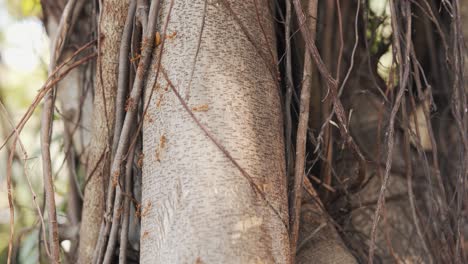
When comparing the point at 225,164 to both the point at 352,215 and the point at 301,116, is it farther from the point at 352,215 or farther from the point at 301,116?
the point at 352,215

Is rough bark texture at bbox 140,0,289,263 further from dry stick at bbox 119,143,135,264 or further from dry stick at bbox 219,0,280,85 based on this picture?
dry stick at bbox 119,143,135,264

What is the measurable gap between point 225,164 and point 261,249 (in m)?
0.15

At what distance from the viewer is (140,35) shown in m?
1.42

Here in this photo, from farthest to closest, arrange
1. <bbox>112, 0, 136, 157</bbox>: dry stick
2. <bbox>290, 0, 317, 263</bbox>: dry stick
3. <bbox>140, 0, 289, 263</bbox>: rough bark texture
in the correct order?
<bbox>112, 0, 136, 157</bbox>: dry stick, <bbox>290, 0, 317, 263</bbox>: dry stick, <bbox>140, 0, 289, 263</bbox>: rough bark texture

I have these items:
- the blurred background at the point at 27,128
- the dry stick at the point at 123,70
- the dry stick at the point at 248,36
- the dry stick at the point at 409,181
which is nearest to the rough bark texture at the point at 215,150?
the dry stick at the point at 248,36

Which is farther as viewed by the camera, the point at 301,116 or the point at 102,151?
the point at 102,151

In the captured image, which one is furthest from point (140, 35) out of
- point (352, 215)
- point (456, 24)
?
point (352, 215)

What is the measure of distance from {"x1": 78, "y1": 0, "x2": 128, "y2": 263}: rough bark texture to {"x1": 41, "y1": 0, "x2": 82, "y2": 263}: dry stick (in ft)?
0.35

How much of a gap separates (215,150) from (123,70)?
353mm

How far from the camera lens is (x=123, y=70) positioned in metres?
1.44

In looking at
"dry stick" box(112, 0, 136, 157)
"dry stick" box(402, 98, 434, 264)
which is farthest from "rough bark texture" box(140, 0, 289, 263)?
"dry stick" box(402, 98, 434, 264)

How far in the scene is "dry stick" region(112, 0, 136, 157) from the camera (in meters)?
1.43

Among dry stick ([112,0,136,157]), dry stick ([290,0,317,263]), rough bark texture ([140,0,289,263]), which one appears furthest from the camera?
dry stick ([112,0,136,157])

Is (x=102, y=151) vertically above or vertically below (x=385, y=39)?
below
